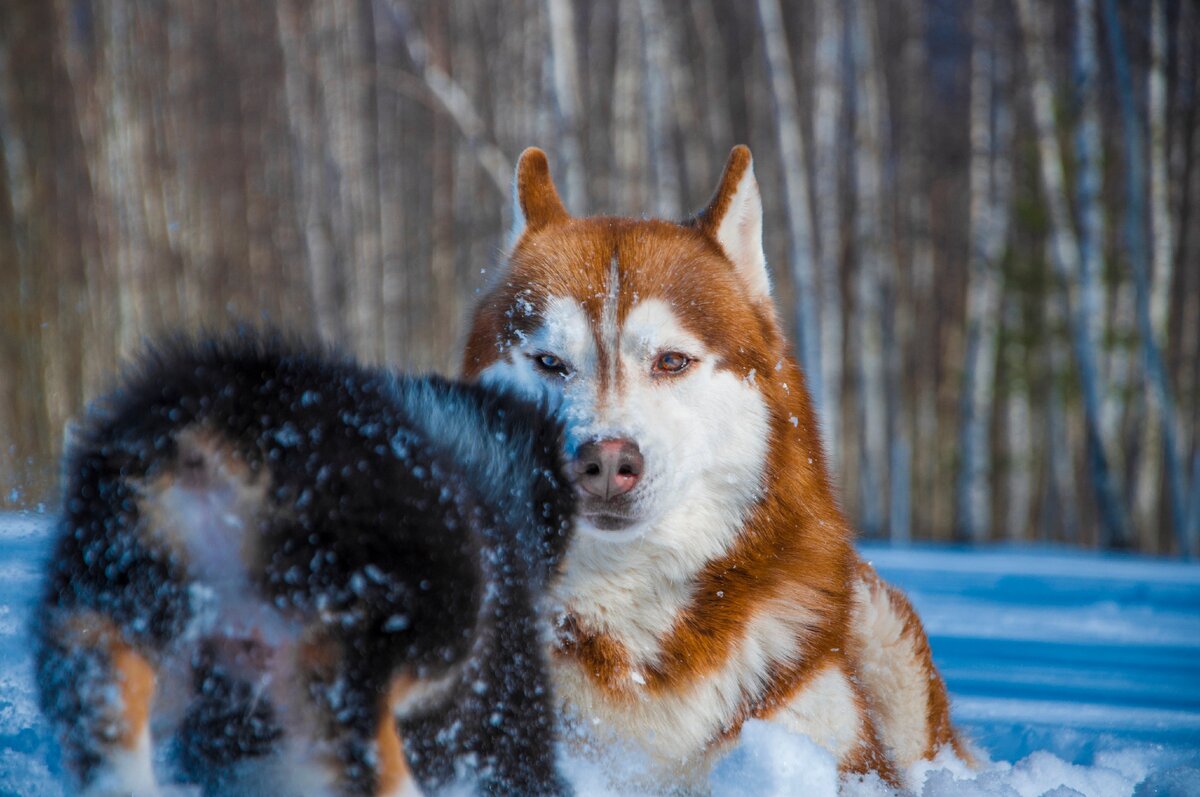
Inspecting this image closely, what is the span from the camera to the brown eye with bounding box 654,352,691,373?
8.79 feet

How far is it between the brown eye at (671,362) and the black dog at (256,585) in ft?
3.10

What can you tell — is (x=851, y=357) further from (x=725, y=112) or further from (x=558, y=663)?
(x=558, y=663)

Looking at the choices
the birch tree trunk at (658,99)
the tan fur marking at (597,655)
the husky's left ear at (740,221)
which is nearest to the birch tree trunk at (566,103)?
the birch tree trunk at (658,99)

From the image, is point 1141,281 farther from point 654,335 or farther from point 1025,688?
point 654,335

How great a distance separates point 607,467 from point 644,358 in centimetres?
46

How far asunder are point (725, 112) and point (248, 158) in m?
9.39

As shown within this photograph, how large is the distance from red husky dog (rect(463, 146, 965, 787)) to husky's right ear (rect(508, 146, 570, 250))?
11 cm

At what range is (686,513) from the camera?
263cm

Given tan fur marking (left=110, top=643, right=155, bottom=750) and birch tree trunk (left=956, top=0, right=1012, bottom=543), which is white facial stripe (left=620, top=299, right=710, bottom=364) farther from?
birch tree trunk (left=956, top=0, right=1012, bottom=543)

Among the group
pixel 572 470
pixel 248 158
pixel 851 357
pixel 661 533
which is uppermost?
pixel 248 158

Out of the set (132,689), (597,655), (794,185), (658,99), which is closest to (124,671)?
(132,689)

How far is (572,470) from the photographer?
2.23 metres

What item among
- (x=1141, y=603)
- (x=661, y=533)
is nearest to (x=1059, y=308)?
(x=1141, y=603)

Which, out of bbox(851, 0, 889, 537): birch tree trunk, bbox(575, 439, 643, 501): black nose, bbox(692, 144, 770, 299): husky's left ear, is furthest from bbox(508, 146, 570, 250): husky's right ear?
bbox(851, 0, 889, 537): birch tree trunk
